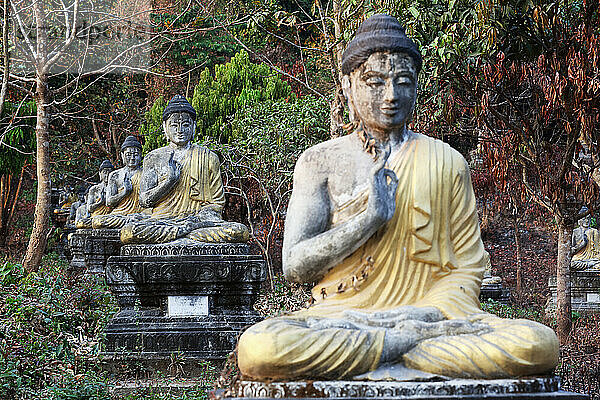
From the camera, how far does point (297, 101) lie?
55.2ft

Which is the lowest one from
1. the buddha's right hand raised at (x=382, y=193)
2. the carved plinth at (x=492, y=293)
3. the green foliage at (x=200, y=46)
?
the carved plinth at (x=492, y=293)

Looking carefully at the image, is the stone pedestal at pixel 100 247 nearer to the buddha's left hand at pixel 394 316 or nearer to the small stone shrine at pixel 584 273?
the small stone shrine at pixel 584 273

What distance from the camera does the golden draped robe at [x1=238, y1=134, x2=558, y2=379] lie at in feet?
12.0

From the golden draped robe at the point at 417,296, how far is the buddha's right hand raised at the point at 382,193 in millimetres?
95

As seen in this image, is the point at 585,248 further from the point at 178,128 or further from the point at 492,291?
the point at 178,128

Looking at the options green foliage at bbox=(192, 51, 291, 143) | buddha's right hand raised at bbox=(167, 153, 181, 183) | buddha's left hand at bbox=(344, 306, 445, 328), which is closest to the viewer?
buddha's left hand at bbox=(344, 306, 445, 328)

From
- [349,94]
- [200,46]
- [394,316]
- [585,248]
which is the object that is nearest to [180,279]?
[349,94]

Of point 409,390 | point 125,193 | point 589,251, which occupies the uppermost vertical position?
point 125,193

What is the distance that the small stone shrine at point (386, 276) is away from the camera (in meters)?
3.66

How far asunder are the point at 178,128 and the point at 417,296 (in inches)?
248

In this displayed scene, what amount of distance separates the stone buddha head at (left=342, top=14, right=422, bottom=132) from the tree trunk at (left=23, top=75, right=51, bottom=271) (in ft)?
35.8

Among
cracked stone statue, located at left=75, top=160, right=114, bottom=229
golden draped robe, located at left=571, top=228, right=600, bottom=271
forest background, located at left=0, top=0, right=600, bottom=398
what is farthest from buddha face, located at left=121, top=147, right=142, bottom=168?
golden draped robe, located at left=571, top=228, right=600, bottom=271

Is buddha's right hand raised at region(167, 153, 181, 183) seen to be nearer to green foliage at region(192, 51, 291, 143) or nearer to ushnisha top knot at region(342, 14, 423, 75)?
ushnisha top knot at region(342, 14, 423, 75)

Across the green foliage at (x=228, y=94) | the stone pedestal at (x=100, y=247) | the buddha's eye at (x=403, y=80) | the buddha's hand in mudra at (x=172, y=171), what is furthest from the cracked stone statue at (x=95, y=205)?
the buddha's eye at (x=403, y=80)
